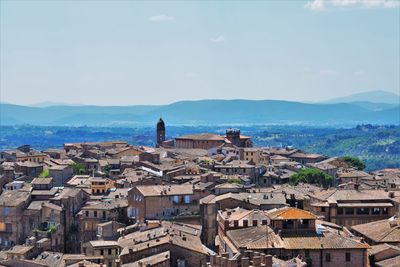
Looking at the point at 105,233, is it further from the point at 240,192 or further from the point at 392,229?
the point at 392,229

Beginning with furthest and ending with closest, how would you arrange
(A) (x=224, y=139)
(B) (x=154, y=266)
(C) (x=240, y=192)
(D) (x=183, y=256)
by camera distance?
1. (A) (x=224, y=139)
2. (C) (x=240, y=192)
3. (D) (x=183, y=256)
4. (B) (x=154, y=266)

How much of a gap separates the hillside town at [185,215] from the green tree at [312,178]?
210mm

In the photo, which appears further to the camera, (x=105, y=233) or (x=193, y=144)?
(x=193, y=144)

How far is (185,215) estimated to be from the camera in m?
81.6

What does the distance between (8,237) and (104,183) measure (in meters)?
14.6

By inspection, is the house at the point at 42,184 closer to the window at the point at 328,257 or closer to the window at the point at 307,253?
the window at the point at 307,253

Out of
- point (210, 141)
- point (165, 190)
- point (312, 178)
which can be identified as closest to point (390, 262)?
point (165, 190)

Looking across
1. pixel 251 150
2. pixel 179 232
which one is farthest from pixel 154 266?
pixel 251 150

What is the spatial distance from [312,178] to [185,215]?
122ft

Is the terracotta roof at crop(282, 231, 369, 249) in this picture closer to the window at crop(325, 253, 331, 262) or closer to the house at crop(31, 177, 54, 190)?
the window at crop(325, 253, 331, 262)

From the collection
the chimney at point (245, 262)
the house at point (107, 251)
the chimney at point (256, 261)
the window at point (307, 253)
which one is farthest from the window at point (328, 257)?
the house at point (107, 251)

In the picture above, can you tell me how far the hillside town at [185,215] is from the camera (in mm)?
57000

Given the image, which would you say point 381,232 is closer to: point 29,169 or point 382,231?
point 382,231

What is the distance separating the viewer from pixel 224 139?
524 feet
